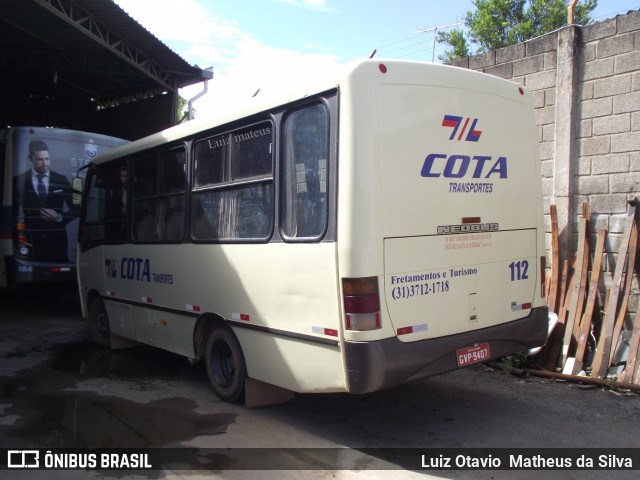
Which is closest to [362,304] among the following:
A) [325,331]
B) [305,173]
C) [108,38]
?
[325,331]

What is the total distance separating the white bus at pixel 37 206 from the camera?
375 inches

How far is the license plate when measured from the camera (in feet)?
13.8

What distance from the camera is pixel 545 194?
669 centimetres

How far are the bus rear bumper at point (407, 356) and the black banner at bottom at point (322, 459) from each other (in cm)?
58

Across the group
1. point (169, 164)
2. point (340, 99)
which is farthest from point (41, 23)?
point (340, 99)

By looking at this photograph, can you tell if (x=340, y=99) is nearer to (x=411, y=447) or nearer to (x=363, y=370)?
(x=363, y=370)

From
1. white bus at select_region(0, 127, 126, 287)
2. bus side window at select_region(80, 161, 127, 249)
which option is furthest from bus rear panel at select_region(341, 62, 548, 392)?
white bus at select_region(0, 127, 126, 287)

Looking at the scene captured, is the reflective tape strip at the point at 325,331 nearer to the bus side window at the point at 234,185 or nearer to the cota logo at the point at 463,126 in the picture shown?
the bus side window at the point at 234,185

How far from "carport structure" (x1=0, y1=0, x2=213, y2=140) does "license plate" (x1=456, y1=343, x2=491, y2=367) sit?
9.48 meters

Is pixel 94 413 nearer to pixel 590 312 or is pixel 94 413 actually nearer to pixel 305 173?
pixel 305 173

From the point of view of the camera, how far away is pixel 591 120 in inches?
244

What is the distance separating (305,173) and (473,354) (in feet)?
6.19

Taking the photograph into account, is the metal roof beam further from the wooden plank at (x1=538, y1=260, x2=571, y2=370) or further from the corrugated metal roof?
the wooden plank at (x1=538, y1=260, x2=571, y2=370)

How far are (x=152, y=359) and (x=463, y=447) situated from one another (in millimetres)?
4303
